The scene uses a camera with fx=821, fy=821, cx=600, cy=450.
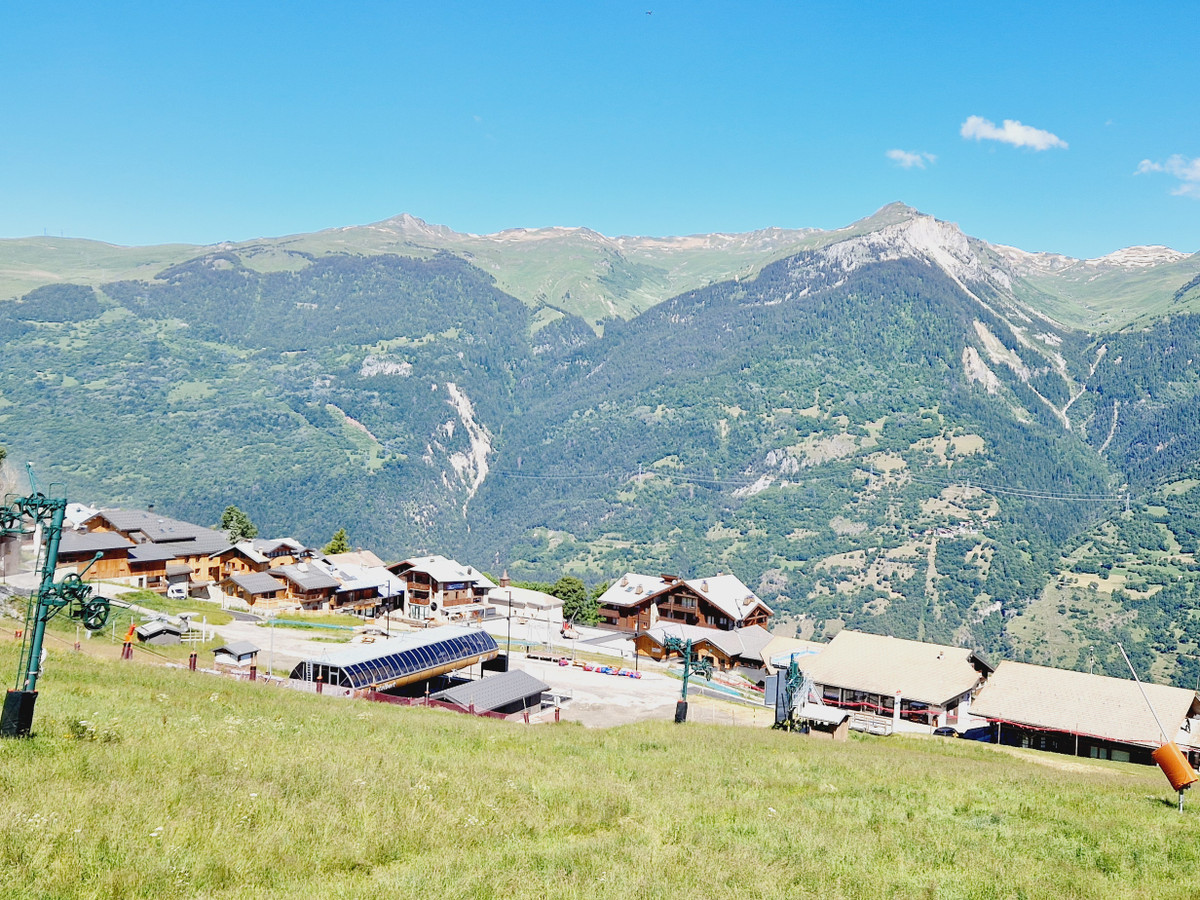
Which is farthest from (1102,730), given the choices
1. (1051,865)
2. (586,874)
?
(586,874)

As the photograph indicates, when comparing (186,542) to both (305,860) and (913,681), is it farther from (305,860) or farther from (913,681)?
(305,860)

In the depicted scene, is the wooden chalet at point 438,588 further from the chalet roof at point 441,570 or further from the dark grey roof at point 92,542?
the dark grey roof at point 92,542

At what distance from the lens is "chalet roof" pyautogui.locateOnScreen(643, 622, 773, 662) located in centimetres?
9800

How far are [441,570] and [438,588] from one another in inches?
158

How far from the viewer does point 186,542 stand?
107750 mm

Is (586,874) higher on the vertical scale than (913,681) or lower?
higher

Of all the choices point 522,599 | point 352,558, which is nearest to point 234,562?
point 352,558

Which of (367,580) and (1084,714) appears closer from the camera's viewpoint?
(1084,714)

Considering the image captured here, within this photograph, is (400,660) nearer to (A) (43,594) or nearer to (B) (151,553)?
(A) (43,594)

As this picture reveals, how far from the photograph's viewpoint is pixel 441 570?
409ft

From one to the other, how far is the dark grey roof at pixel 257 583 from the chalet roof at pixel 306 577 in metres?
1.47

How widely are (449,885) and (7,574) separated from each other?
88362 millimetres

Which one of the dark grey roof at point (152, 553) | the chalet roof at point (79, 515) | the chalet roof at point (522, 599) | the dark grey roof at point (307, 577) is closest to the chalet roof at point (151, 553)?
the dark grey roof at point (152, 553)

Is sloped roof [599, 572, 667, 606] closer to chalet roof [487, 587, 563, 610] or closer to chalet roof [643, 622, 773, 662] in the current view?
chalet roof [487, 587, 563, 610]
